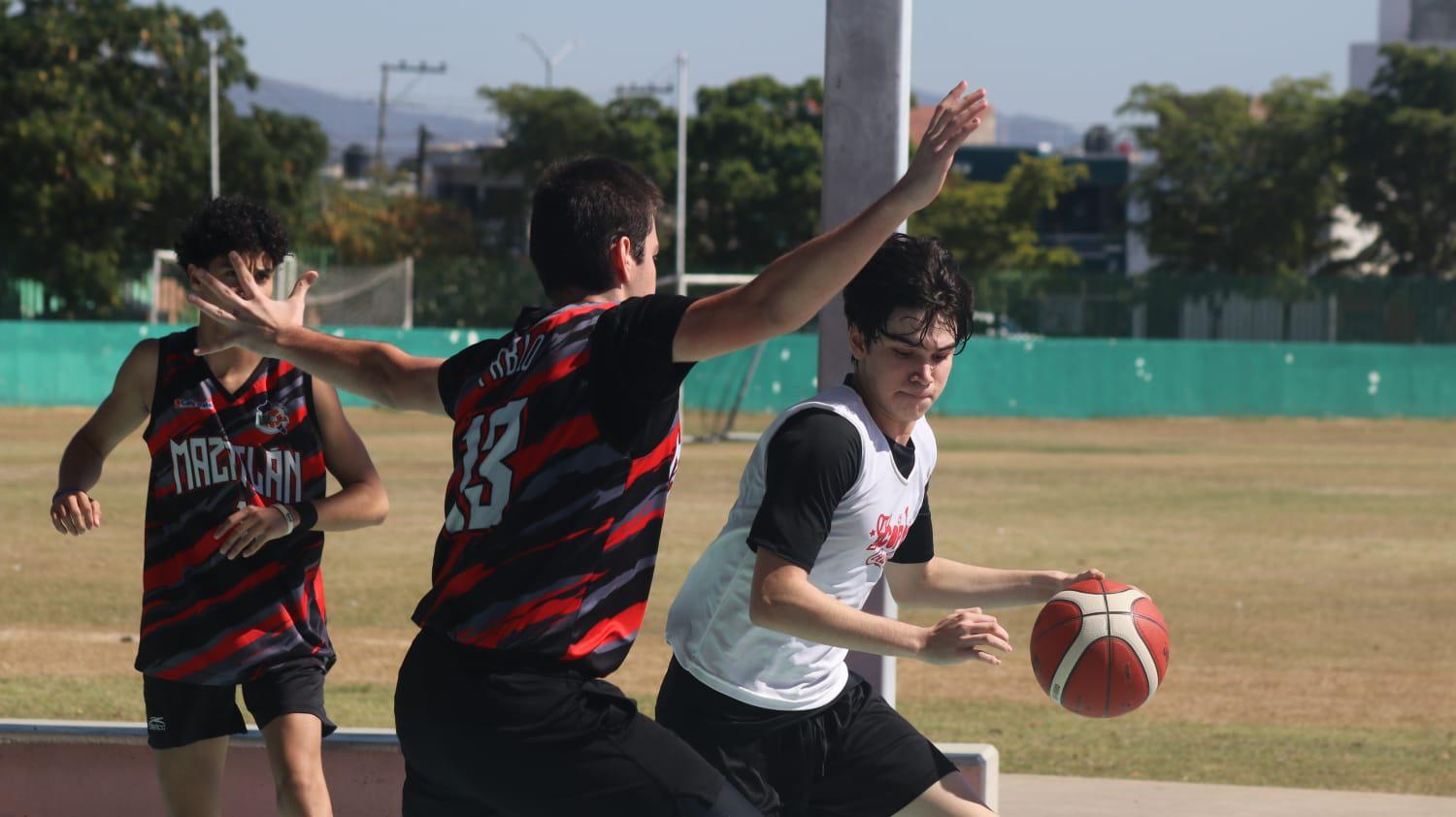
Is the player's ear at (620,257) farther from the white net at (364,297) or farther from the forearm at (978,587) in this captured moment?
the white net at (364,297)

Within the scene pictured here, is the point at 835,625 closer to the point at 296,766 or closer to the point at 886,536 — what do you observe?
the point at 886,536

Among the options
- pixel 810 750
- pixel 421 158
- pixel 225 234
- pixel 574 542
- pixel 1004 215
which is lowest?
pixel 810 750

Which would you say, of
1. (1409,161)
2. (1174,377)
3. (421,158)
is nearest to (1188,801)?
(1174,377)

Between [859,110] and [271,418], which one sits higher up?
[859,110]

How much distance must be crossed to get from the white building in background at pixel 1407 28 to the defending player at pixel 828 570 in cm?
9826

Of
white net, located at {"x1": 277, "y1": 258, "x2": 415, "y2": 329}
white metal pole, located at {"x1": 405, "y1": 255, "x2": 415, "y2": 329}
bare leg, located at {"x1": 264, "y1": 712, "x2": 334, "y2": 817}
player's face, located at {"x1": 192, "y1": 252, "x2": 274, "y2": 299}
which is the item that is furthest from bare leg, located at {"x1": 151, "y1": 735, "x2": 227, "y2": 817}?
white metal pole, located at {"x1": 405, "y1": 255, "x2": 415, "y2": 329}

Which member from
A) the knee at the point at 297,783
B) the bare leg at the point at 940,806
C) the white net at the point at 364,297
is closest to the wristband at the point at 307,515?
the knee at the point at 297,783

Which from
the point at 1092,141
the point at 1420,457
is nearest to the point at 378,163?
the point at 1092,141

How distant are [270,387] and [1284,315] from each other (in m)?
41.8

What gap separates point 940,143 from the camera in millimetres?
3367

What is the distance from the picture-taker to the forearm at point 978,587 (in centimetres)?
430

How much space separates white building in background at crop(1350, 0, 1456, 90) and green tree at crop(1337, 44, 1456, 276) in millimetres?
38599

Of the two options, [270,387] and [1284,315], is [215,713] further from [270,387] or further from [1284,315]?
[1284,315]

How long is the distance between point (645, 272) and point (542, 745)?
2.95 ft
